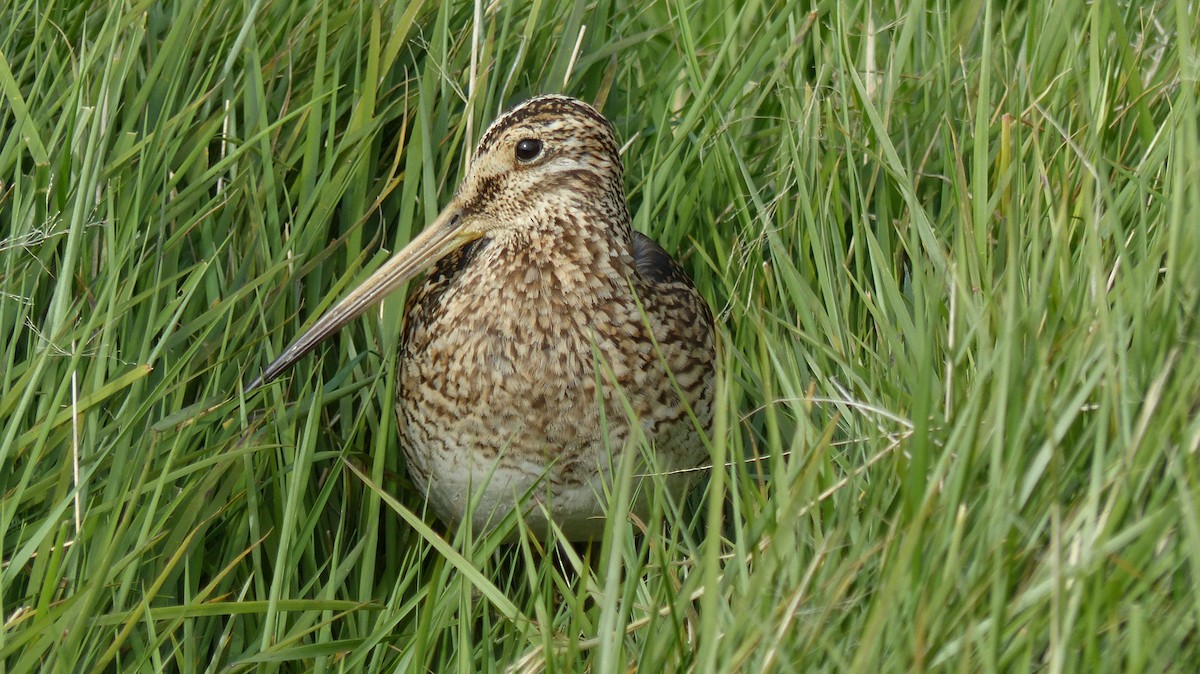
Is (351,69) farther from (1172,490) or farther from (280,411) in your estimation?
(1172,490)

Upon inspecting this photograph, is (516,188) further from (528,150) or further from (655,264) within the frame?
(655,264)

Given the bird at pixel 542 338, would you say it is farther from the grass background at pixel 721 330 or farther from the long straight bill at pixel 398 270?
the grass background at pixel 721 330

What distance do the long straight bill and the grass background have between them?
0.31ft

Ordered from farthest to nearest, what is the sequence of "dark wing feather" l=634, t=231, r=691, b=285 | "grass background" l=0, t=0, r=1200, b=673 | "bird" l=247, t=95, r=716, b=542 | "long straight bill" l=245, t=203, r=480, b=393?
"dark wing feather" l=634, t=231, r=691, b=285, "long straight bill" l=245, t=203, r=480, b=393, "bird" l=247, t=95, r=716, b=542, "grass background" l=0, t=0, r=1200, b=673

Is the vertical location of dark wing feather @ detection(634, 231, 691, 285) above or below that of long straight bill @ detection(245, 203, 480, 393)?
below

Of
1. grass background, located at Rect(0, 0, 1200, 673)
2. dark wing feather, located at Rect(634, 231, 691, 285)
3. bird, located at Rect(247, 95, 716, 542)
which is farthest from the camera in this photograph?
dark wing feather, located at Rect(634, 231, 691, 285)

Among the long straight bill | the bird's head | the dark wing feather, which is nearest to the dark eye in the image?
the bird's head

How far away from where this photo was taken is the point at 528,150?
2.98 metres

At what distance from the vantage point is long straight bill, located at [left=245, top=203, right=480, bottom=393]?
9.85 feet

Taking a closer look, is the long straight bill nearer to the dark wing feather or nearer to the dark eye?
the dark eye

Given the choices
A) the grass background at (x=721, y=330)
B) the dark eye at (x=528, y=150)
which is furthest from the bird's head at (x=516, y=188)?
the grass background at (x=721, y=330)

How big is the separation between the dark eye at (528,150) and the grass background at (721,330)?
37 cm

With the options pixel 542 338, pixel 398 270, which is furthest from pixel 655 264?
pixel 398 270

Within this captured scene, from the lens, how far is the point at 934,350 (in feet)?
8.36
